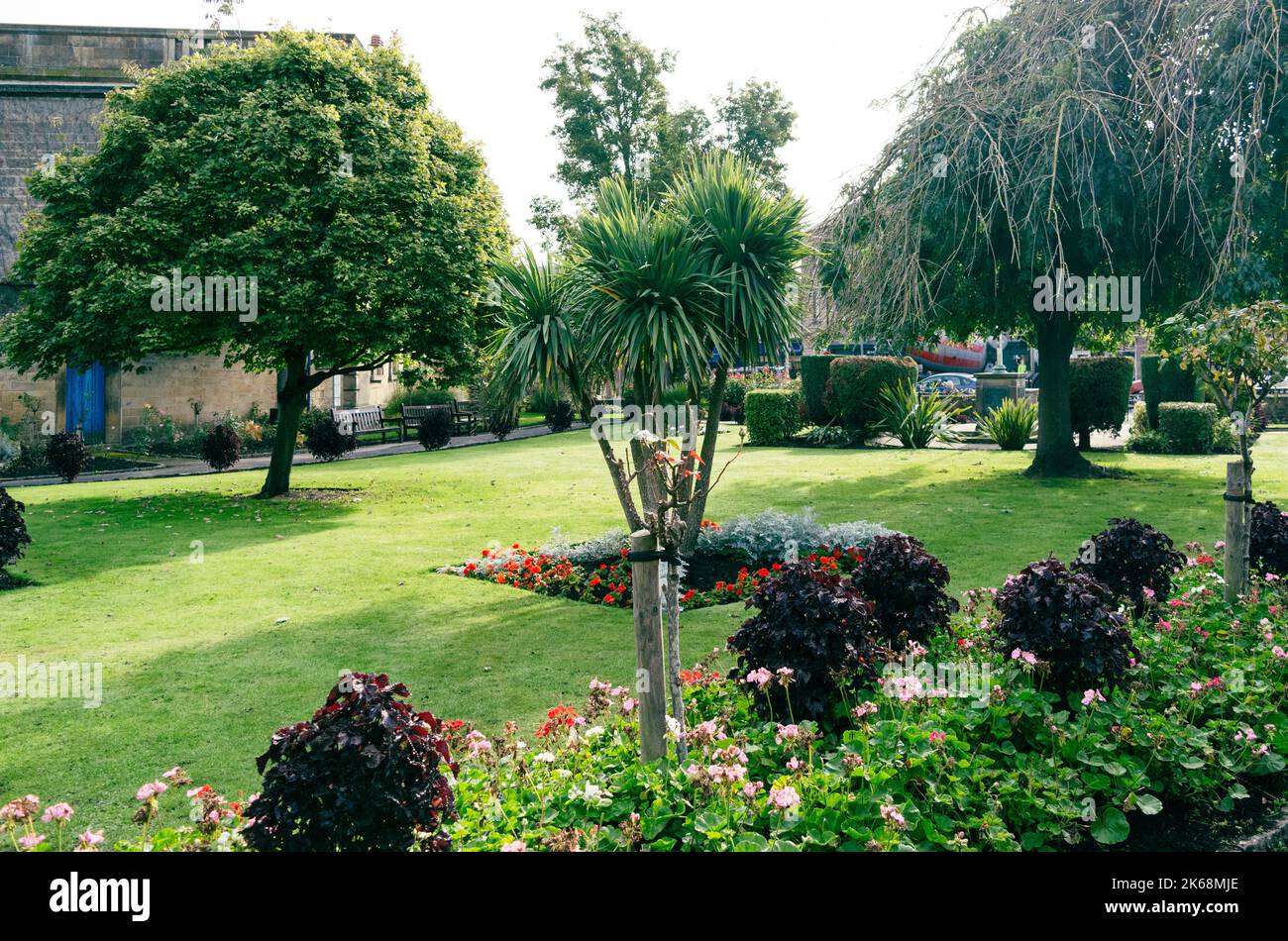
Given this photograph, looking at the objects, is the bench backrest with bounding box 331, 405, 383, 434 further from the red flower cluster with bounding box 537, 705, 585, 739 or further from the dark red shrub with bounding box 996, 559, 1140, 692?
the dark red shrub with bounding box 996, 559, 1140, 692

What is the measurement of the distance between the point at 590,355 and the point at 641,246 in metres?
1.08

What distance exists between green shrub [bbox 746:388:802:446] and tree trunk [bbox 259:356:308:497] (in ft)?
37.3

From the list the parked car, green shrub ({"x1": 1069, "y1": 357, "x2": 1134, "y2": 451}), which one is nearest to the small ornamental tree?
green shrub ({"x1": 1069, "y1": 357, "x2": 1134, "y2": 451})

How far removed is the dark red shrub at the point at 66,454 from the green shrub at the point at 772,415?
1435 cm

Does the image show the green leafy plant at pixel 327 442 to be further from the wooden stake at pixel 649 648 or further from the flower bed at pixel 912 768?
the wooden stake at pixel 649 648

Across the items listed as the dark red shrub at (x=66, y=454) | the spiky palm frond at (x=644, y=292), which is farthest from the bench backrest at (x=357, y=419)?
the spiky palm frond at (x=644, y=292)

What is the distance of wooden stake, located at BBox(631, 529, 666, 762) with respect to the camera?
4.17 metres

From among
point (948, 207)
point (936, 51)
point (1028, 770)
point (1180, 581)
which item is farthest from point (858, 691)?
point (936, 51)

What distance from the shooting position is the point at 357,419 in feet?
87.8

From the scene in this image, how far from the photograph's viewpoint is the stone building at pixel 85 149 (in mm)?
23875

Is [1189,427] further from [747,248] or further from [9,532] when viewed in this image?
[9,532]

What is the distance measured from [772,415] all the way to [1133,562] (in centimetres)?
1712

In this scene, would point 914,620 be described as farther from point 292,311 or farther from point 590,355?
point 292,311

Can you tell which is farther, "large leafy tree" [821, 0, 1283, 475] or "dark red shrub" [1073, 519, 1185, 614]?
"large leafy tree" [821, 0, 1283, 475]
